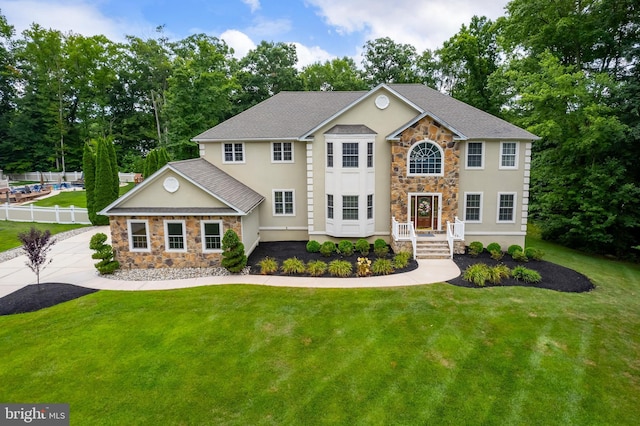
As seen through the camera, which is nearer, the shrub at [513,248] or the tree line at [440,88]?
the shrub at [513,248]

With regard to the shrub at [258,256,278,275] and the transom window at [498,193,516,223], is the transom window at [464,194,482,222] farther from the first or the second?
the shrub at [258,256,278,275]

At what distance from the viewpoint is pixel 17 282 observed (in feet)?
46.5

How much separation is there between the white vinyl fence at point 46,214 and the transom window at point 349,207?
1840cm

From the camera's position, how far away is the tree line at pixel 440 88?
19.9 meters

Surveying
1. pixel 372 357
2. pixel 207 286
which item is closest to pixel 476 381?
pixel 372 357

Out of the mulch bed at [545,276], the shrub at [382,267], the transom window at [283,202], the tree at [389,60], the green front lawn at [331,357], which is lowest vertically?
the green front lawn at [331,357]

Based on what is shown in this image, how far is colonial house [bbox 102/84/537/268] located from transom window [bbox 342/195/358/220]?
51mm

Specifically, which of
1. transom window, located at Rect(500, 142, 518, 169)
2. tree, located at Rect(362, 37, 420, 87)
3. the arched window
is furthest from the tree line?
the arched window

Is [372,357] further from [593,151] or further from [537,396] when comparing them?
[593,151]

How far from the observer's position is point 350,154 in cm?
1747

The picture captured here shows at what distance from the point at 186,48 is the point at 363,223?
42960mm

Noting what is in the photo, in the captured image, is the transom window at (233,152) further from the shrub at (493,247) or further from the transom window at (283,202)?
the shrub at (493,247)

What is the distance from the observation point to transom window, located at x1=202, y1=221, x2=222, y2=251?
50.8ft

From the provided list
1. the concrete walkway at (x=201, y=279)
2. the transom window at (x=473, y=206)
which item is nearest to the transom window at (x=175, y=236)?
the concrete walkway at (x=201, y=279)
